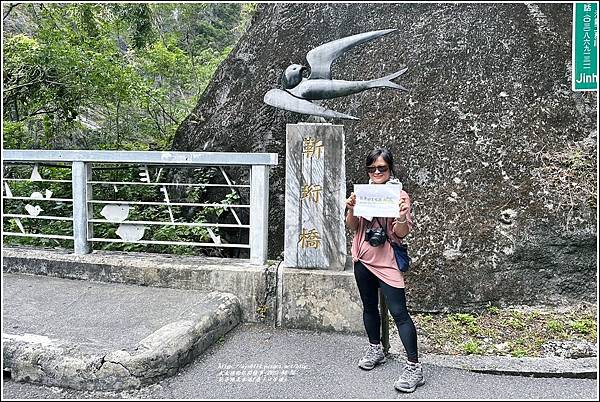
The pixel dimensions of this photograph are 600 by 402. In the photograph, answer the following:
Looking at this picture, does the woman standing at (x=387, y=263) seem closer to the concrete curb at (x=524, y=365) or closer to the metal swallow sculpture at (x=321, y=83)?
the concrete curb at (x=524, y=365)

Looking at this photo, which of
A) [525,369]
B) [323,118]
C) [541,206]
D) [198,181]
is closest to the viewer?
[525,369]

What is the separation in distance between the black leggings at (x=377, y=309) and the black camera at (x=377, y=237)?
0.20 m

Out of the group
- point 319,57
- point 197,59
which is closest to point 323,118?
point 319,57

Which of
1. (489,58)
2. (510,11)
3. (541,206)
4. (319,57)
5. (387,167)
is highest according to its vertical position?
(510,11)

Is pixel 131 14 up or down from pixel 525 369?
A: up

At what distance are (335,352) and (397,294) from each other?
0.88 metres

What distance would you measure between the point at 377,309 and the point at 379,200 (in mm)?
839

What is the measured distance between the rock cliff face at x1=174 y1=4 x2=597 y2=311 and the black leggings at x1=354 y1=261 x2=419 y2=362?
1.89 meters

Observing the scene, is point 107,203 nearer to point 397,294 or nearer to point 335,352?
point 335,352

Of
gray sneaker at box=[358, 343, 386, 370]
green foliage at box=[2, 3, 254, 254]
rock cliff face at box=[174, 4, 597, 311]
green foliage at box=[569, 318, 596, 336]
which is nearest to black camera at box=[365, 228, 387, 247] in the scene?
gray sneaker at box=[358, 343, 386, 370]

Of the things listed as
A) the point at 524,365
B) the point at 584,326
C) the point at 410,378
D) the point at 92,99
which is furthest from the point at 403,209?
the point at 92,99

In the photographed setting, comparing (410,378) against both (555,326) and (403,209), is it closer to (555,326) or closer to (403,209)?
(403,209)

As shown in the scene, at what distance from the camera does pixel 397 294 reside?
3338 mm

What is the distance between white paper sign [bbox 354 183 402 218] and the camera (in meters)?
3.22
